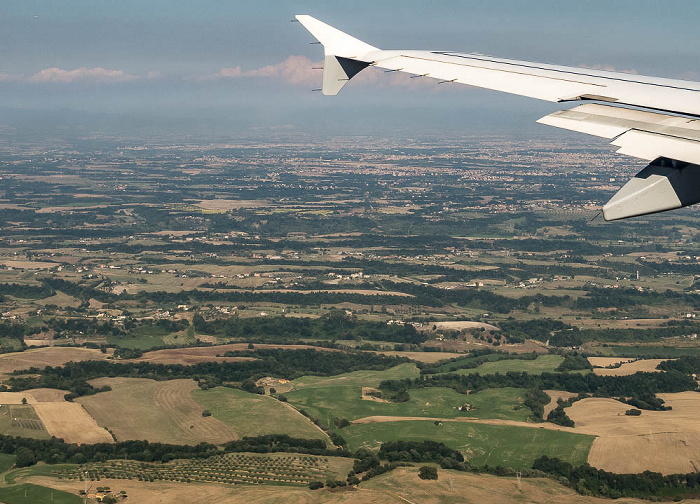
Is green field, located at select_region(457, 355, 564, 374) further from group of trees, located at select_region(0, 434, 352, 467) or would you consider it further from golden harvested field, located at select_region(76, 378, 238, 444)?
golden harvested field, located at select_region(76, 378, 238, 444)

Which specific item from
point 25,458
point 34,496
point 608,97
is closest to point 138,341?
point 25,458

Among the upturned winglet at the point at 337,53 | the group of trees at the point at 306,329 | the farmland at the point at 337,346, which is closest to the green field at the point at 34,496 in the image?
the farmland at the point at 337,346

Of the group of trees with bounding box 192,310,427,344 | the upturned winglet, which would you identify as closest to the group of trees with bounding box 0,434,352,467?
the group of trees with bounding box 192,310,427,344

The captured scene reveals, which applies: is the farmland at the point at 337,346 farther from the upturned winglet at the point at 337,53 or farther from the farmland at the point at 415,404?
the upturned winglet at the point at 337,53

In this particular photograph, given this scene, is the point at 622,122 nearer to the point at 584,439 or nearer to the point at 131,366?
the point at 584,439

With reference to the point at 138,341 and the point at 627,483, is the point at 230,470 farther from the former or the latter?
the point at 138,341
